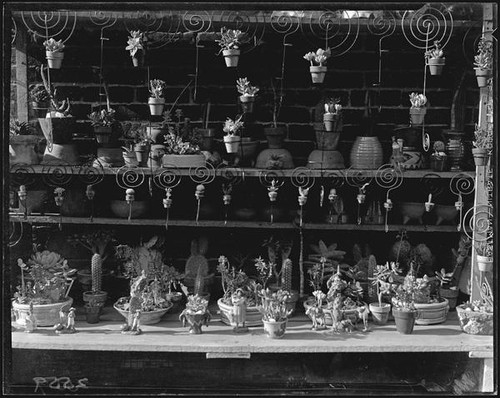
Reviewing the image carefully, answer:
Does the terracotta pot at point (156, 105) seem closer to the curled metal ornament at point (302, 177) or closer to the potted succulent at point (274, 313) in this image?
the curled metal ornament at point (302, 177)

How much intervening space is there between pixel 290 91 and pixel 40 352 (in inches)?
125

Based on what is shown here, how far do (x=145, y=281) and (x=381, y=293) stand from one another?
1.95 m

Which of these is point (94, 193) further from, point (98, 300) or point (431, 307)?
point (431, 307)

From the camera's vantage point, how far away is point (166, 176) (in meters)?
6.76

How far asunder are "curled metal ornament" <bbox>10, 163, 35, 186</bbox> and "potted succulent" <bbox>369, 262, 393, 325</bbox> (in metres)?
2.99

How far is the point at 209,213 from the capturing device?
6.74m

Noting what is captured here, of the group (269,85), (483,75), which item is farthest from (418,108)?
(269,85)

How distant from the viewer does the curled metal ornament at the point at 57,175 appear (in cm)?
633

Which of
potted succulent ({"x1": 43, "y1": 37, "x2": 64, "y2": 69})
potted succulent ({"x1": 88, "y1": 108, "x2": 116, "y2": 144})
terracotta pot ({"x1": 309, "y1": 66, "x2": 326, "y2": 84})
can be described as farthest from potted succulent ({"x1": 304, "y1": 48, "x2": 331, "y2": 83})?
potted succulent ({"x1": 43, "y1": 37, "x2": 64, "y2": 69})

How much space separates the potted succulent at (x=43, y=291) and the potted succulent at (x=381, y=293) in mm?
2501

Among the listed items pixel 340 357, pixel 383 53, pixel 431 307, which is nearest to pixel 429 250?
pixel 431 307

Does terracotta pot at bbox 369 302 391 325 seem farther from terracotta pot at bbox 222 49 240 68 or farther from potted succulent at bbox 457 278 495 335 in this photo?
terracotta pot at bbox 222 49 240 68

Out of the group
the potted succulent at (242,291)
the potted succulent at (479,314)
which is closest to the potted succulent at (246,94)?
the potted succulent at (242,291)

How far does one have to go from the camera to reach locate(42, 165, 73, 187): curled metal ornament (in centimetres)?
633
